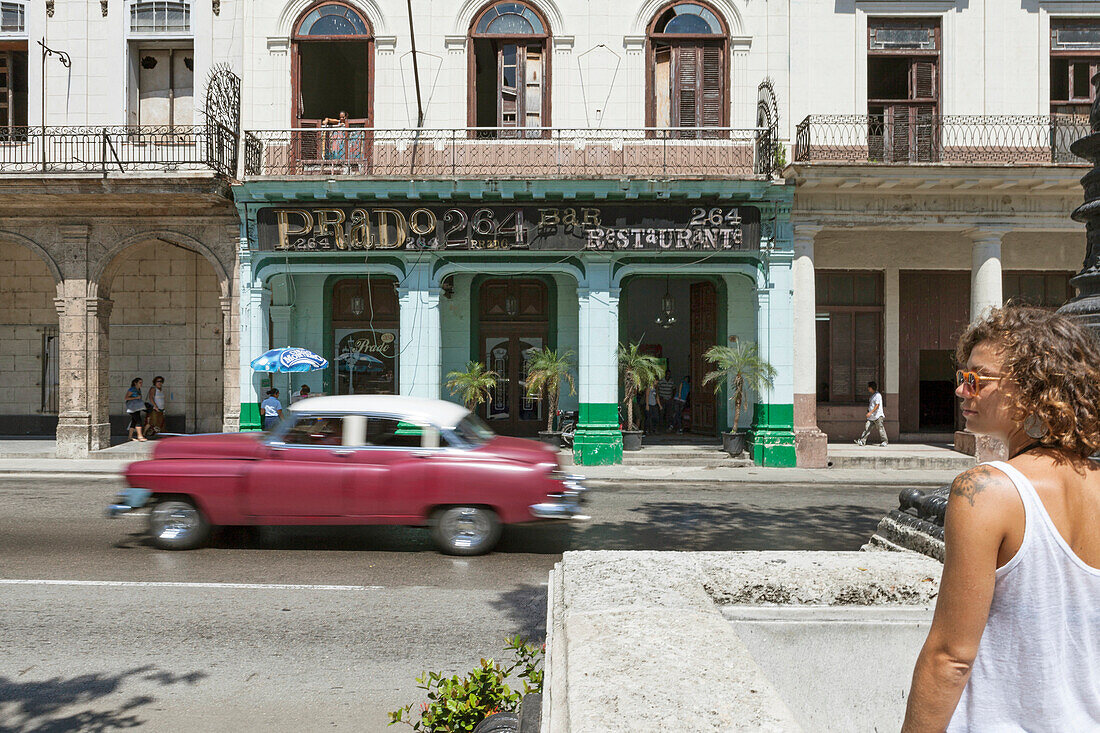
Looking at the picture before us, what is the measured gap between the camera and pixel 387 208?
1722 cm

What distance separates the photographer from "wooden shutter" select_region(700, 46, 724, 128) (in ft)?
57.7

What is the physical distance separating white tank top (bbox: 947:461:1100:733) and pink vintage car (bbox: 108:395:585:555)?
6856 mm

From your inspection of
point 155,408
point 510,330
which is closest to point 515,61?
point 510,330

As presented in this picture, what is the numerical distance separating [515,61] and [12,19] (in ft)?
37.3

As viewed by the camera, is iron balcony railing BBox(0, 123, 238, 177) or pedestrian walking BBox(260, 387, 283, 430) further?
pedestrian walking BBox(260, 387, 283, 430)

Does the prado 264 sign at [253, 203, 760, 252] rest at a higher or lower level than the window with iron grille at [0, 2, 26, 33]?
lower

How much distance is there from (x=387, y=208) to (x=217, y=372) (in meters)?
6.56

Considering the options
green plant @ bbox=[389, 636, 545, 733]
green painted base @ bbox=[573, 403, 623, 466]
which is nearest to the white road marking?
green plant @ bbox=[389, 636, 545, 733]

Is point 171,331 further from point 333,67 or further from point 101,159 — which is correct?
point 333,67

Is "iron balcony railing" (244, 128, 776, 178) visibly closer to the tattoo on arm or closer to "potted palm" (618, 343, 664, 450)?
"potted palm" (618, 343, 664, 450)

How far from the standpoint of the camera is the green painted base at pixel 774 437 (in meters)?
16.9

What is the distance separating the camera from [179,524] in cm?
880

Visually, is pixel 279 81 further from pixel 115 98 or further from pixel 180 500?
pixel 180 500

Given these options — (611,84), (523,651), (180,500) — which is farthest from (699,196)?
(523,651)
